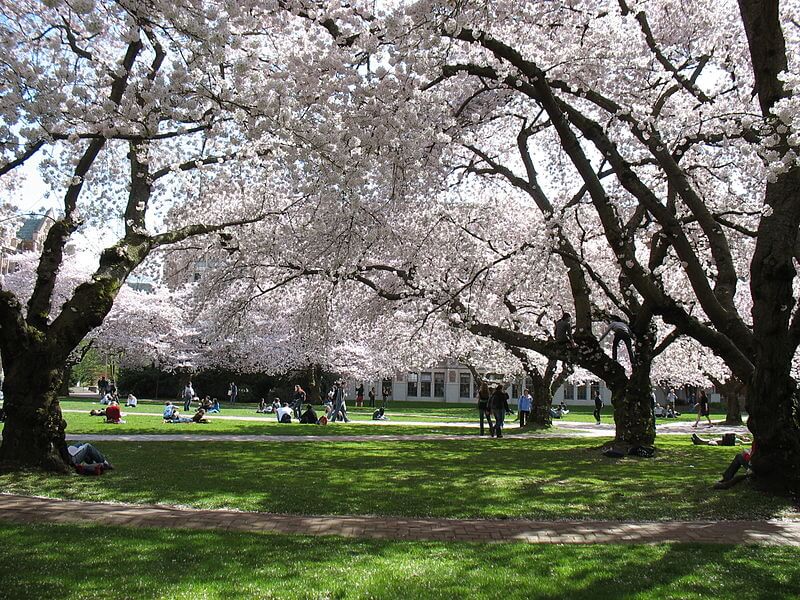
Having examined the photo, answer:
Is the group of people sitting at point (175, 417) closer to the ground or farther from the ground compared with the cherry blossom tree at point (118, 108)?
closer to the ground

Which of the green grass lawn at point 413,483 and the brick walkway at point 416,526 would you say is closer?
the brick walkway at point 416,526

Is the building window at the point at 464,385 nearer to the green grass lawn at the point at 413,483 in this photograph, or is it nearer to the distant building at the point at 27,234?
the green grass lawn at the point at 413,483

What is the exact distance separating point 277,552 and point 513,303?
1622cm

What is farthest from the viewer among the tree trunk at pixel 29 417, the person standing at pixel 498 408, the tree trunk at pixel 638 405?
the person standing at pixel 498 408

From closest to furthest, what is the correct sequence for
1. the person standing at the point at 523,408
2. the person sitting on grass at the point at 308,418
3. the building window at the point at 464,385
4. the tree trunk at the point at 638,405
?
the tree trunk at the point at 638,405 → the person sitting on grass at the point at 308,418 → the person standing at the point at 523,408 → the building window at the point at 464,385

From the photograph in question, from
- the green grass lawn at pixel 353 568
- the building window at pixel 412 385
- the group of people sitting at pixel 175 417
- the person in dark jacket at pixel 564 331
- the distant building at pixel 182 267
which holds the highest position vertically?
the distant building at pixel 182 267

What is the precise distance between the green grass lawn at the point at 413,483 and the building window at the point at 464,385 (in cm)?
5842

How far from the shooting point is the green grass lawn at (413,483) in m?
7.93

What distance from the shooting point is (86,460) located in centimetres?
996

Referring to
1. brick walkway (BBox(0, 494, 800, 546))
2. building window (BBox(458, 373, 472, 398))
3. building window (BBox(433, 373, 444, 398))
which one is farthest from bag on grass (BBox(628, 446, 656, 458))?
building window (BBox(433, 373, 444, 398))

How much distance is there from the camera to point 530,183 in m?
16.8

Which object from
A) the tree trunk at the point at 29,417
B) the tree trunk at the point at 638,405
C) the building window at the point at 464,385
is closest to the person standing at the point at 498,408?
the tree trunk at the point at 638,405

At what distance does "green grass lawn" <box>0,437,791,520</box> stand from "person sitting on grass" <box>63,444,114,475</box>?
0.69 feet

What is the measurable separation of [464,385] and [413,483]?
64583 millimetres
